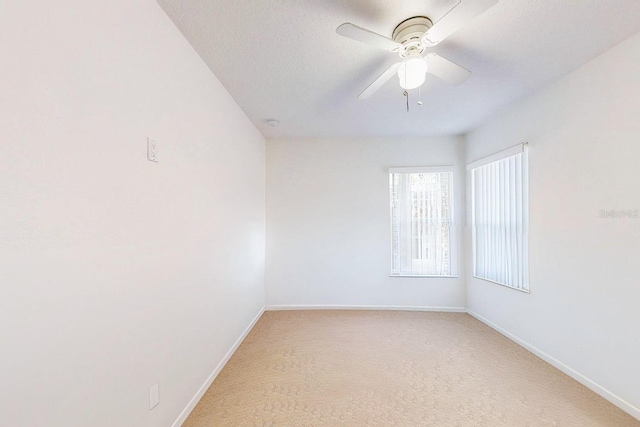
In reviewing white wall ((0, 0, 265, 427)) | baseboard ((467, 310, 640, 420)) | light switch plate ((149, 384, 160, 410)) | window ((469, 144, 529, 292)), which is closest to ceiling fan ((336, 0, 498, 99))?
white wall ((0, 0, 265, 427))

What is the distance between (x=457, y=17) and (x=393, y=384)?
8.01 ft

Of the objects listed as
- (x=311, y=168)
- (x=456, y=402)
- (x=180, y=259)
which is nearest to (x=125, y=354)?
(x=180, y=259)

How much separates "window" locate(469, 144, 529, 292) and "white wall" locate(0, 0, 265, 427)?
2978 millimetres

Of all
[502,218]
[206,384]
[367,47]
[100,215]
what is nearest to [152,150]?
[100,215]

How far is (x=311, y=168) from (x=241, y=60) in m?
2.14

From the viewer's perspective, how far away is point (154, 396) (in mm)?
1506

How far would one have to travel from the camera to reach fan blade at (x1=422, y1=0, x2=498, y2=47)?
126cm

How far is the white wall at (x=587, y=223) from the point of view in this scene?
1.87 metres

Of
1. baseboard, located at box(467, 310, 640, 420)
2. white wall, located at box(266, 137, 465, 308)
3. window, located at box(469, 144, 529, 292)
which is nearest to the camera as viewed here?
baseboard, located at box(467, 310, 640, 420)

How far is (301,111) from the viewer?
120 inches

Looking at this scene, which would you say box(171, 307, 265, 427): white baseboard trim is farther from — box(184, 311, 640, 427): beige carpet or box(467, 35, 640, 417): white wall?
box(467, 35, 640, 417): white wall

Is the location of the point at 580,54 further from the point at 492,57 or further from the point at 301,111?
the point at 301,111

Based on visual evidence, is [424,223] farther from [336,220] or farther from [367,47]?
[367,47]

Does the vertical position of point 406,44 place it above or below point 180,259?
above
